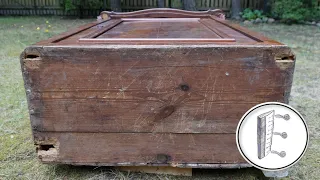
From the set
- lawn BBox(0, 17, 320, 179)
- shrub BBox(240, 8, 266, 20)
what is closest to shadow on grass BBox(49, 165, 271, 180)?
lawn BBox(0, 17, 320, 179)

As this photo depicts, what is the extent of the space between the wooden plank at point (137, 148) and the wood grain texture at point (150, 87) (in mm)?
37

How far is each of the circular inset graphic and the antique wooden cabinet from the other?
19 centimetres

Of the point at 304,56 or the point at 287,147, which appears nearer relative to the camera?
the point at 287,147

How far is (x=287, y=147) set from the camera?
3.91ft

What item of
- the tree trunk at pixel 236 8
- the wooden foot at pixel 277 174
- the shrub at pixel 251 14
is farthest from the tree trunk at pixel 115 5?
the wooden foot at pixel 277 174

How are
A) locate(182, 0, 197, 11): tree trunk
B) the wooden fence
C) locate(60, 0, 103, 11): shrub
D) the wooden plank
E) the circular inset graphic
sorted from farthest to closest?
1. the wooden fence
2. locate(60, 0, 103, 11): shrub
3. locate(182, 0, 197, 11): tree trunk
4. the wooden plank
5. the circular inset graphic

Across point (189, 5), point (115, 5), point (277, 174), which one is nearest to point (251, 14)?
point (189, 5)

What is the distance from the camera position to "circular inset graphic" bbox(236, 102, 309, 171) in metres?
1.16

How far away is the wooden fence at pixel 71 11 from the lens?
1073 centimetres

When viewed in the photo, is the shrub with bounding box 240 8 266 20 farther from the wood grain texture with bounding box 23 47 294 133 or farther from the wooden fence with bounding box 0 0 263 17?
the wood grain texture with bounding box 23 47 294 133

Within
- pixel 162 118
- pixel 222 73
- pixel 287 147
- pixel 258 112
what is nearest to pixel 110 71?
pixel 162 118

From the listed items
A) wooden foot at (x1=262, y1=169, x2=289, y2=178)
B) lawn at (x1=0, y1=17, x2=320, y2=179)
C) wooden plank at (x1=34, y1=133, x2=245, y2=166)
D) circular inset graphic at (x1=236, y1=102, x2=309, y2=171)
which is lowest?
lawn at (x1=0, y1=17, x2=320, y2=179)

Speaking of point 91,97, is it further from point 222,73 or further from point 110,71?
point 222,73

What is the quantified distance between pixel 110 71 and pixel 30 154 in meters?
0.85
